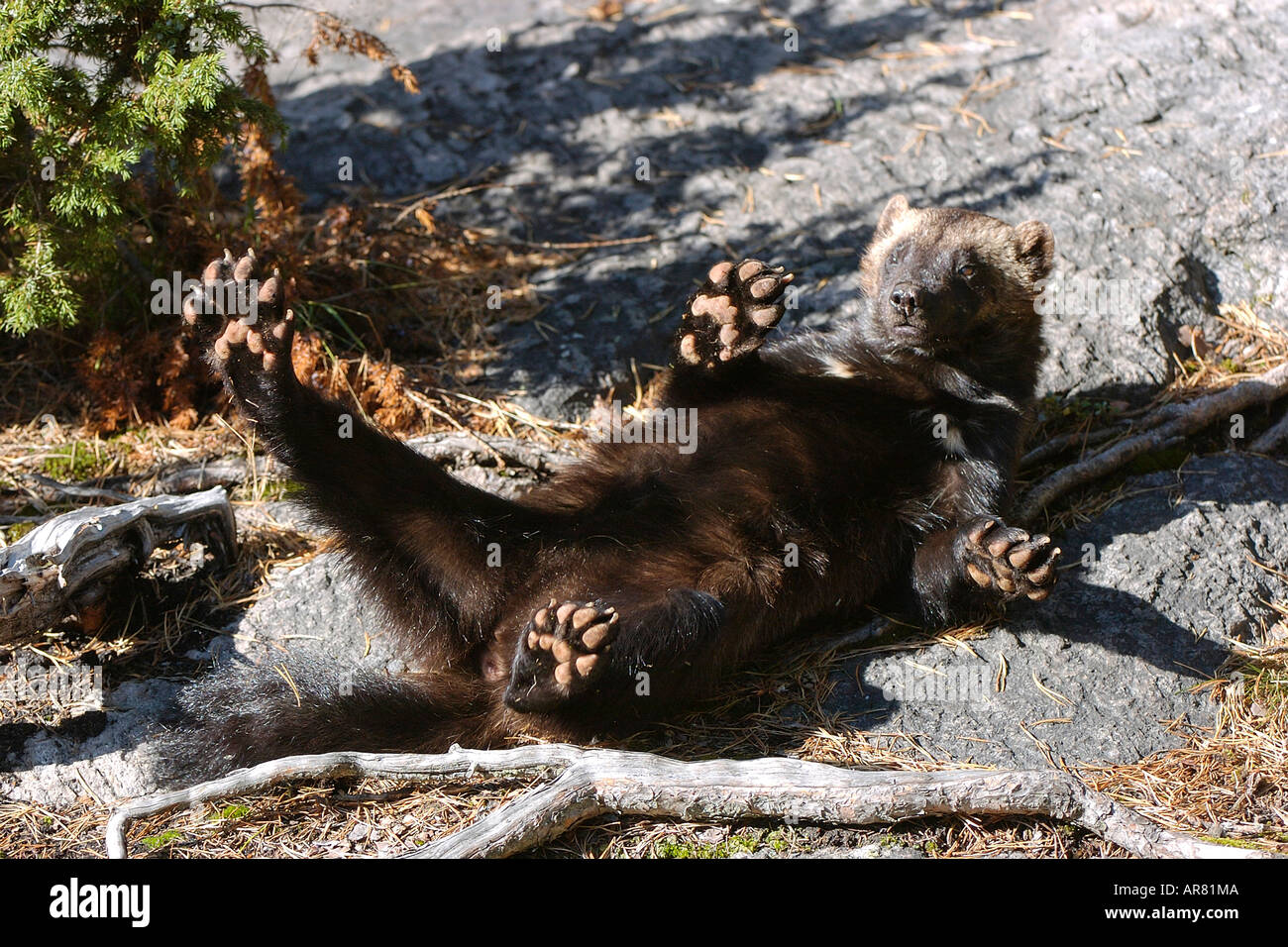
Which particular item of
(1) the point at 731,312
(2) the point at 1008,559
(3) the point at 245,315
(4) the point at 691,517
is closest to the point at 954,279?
(1) the point at 731,312

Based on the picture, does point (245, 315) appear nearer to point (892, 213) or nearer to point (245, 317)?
point (245, 317)

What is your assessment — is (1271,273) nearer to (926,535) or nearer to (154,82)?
(926,535)

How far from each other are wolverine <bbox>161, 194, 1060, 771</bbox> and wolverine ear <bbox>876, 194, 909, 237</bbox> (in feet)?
0.56

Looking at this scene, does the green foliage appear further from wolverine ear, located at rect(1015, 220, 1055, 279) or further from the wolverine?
wolverine ear, located at rect(1015, 220, 1055, 279)

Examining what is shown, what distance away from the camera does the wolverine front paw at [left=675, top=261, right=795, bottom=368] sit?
14.0 feet

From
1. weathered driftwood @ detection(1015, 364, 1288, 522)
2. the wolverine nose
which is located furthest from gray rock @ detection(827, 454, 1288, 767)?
the wolverine nose

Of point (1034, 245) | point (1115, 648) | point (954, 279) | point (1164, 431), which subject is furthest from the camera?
point (1164, 431)

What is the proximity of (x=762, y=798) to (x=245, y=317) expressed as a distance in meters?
2.38

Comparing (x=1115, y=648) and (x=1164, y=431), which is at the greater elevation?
(x=1164, y=431)

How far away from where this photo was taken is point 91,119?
4.31 m

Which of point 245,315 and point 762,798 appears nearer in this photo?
point 762,798

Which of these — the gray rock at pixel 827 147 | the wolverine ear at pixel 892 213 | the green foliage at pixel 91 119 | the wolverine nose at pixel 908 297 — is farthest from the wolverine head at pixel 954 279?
the green foliage at pixel 91 119

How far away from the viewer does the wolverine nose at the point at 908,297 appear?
4328 millimetres

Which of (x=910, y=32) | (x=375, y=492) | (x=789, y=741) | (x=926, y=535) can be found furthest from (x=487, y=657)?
(x=910, y=32)
